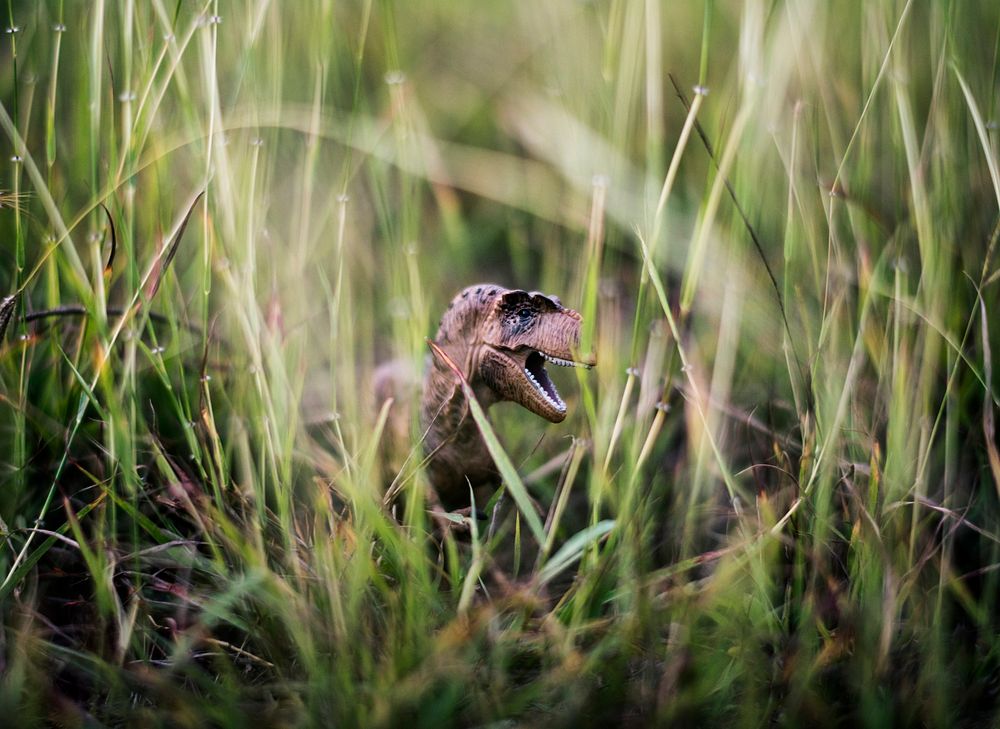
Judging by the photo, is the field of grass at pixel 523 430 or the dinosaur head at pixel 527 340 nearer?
the field of grass at pixel 523 430

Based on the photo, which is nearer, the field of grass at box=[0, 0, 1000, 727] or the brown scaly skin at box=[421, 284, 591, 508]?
the field of grass at box=[0, 0, 1000, 727]

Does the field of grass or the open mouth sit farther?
the open mouth

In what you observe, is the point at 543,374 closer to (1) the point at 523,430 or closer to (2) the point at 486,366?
(2) the point at 486,366

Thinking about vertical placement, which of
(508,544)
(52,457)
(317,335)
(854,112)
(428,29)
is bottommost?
(508,544)

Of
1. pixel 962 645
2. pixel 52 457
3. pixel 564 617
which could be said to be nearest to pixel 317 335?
pixel 52 457

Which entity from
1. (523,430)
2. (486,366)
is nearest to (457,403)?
(486,366)

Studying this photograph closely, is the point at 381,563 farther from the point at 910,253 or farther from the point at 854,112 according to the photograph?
the point at 854,112
